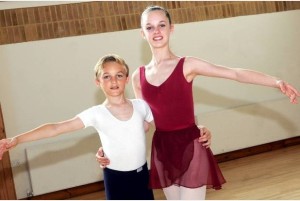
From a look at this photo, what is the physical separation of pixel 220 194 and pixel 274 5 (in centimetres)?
280

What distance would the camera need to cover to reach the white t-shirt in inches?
80.3

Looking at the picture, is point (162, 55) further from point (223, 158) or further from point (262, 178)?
point (223, 158)

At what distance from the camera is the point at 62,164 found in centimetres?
458

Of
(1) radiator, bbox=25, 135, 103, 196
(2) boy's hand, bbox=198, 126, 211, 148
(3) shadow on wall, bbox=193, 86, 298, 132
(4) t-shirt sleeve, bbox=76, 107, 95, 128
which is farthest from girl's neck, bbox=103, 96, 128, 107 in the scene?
(3) shadow on wall, bbox=193, 86, 298, 132

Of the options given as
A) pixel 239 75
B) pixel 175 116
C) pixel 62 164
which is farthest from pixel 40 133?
pixel 62 164

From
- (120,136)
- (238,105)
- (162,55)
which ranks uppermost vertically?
(162,55)

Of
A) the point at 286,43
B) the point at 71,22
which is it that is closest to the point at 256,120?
the point at 286,43

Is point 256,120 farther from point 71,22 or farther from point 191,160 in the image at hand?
point 191,160

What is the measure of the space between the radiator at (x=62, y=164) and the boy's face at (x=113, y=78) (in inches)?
104

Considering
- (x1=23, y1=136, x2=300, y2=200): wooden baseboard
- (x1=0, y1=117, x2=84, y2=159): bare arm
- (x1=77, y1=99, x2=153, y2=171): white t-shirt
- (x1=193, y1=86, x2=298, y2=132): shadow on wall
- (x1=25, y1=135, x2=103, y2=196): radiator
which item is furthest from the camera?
(x1=193, y1=86, x2=298, y2=132): shadow on wall

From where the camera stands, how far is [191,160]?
1983 millimetres

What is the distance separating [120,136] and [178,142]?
28 cm

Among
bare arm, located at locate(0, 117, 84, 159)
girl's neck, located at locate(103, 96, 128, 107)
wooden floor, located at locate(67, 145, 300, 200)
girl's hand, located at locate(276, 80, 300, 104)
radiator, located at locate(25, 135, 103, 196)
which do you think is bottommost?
wooden floor, located at locate(67, 145, 300, 200)

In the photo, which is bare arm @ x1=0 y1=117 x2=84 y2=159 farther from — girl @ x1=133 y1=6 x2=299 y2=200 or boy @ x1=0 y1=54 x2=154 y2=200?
girl @ x1=133 y1=6 x2=299 y2=200
